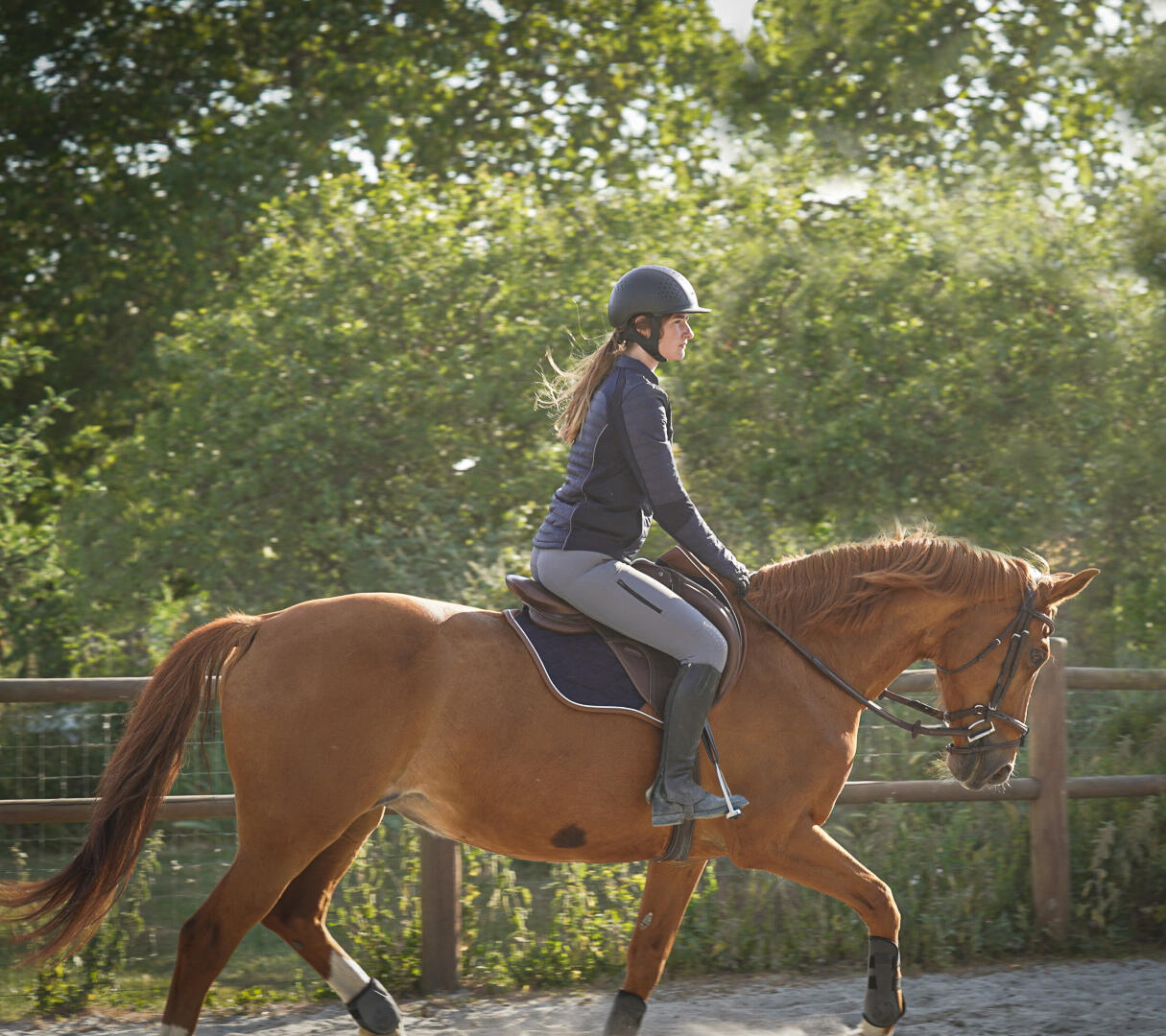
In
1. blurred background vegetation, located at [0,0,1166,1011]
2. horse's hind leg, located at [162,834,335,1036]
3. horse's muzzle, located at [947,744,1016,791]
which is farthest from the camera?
blurred background vegetation, located at [0,0,1166,1011]

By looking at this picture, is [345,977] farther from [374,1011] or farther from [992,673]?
[992,673]

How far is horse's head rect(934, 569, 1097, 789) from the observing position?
197 inches

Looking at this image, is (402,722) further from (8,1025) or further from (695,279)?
(695,279)

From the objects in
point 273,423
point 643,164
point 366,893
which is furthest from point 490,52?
point 366,893

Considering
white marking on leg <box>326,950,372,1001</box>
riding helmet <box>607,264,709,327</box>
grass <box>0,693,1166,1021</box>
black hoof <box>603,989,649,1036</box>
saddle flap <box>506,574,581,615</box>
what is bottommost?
grass <box>0,693,1166,1021</box>

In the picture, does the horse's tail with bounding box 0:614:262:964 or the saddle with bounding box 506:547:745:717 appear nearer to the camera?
the horse's tail with bounding box 0:614:262:964

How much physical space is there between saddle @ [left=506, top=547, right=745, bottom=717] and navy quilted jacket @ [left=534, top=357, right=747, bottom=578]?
126 mm

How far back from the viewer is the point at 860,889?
183 inches

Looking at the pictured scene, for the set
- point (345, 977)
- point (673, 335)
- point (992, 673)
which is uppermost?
point (673, 335)

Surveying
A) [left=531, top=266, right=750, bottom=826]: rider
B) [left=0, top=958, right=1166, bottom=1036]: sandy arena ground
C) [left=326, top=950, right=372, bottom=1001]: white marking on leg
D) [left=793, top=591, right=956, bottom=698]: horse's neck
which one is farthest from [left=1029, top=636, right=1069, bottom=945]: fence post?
[left=326, top=950, right=372, bottom=1001]: white marking on leg

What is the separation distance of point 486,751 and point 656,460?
3.90ft

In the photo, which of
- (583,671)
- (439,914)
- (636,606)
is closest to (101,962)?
(439,914)

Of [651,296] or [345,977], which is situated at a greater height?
[651,296]

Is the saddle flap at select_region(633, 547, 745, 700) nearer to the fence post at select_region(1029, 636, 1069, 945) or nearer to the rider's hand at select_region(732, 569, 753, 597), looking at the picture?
the rider's hand at select_region(732, 569, 753, 597)
